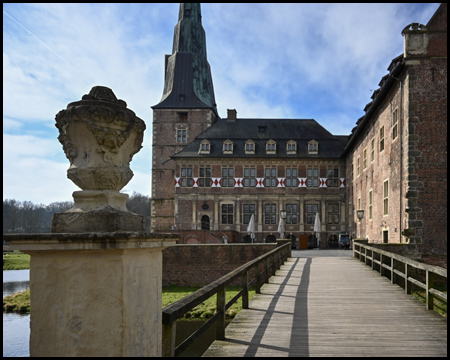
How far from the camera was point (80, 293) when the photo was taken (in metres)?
2.28

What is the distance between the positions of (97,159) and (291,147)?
34855 mm

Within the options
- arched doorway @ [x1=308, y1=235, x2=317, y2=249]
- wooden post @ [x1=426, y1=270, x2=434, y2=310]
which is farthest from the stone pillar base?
arched doorway @ [x1=308, y1=235, x2=317, y2=249]

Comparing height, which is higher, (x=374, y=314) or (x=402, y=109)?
(x=402, y=109)

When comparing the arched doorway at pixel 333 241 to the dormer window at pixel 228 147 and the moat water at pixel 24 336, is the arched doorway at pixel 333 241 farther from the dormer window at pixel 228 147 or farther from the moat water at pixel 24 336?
the moat water at pixel 24 336

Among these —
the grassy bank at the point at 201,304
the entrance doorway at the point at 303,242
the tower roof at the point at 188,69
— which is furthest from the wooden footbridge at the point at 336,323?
the tower roof at the point at 188,69

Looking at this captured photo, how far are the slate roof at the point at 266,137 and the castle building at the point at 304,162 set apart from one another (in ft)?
0.29

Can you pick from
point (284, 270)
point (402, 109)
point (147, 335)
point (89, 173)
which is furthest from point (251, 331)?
point (402, 109)

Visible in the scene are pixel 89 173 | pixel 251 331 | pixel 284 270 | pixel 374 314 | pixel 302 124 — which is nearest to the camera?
pixel 89 173

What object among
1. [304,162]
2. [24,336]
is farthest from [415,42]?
[304,162]

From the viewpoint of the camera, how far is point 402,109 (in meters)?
16.8

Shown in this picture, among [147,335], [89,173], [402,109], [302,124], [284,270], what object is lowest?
[284,270]

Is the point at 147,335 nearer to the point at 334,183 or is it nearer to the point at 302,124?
the point at 334,183

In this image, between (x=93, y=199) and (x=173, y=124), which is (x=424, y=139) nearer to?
Result: (x=93, y=199)

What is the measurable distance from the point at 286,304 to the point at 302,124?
32.9m
